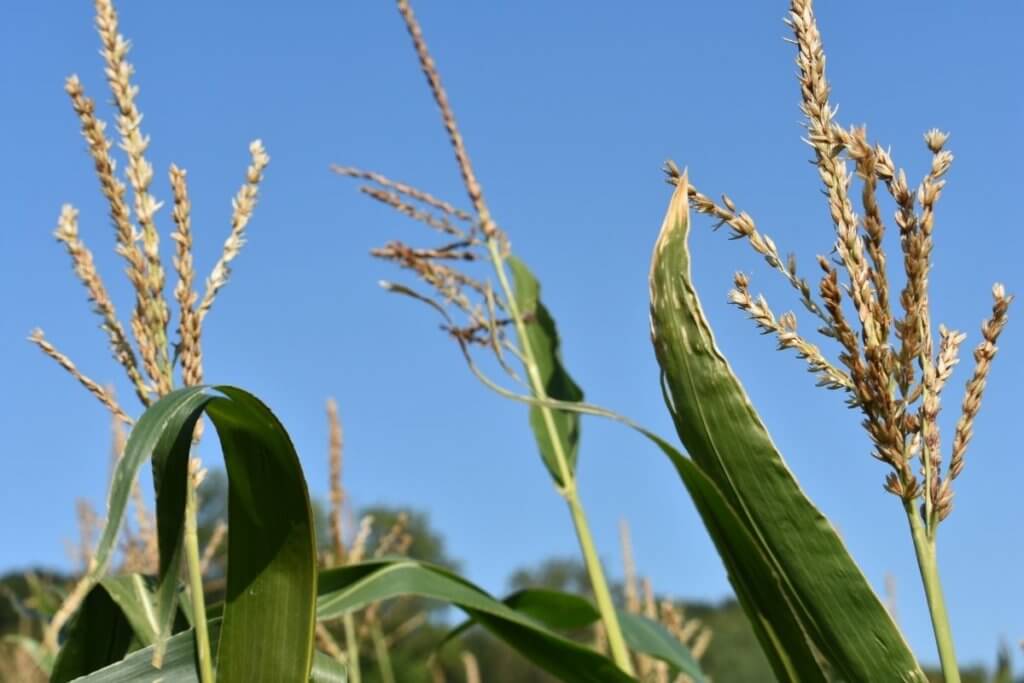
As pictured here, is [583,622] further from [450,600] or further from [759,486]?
[759,486]

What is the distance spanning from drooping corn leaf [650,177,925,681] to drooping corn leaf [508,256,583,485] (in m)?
1.31

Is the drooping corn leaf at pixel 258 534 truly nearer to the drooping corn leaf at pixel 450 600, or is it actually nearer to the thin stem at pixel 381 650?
the drooping corn leaf at pixel 450 600

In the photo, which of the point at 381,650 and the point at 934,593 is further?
the point at 381,650

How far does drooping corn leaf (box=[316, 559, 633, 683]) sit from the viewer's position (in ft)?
6.68

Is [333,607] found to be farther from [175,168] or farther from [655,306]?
[655,306]

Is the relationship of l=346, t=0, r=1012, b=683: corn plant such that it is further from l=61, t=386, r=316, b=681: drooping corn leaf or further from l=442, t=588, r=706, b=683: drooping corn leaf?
l=442, t=588, r=706, b=683: drooping corn leaf

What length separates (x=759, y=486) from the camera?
1.38 meters

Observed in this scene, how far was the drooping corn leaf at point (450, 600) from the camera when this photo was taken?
2.04 m

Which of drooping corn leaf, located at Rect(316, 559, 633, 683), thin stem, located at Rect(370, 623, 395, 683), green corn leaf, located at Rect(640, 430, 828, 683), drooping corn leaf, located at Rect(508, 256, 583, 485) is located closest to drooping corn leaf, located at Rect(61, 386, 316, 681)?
green corn leaf, located at Rect(640, 430, 828, 683)

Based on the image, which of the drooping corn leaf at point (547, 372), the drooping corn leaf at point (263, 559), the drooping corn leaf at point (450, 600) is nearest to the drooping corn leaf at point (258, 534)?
the drooping corn leaf at point (263, 559)

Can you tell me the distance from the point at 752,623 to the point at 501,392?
0.45 metres

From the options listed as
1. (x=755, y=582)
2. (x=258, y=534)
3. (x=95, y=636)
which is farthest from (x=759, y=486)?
(x=95, y=636)

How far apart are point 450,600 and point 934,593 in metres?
1.05

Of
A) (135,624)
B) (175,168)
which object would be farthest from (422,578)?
(175,168)
